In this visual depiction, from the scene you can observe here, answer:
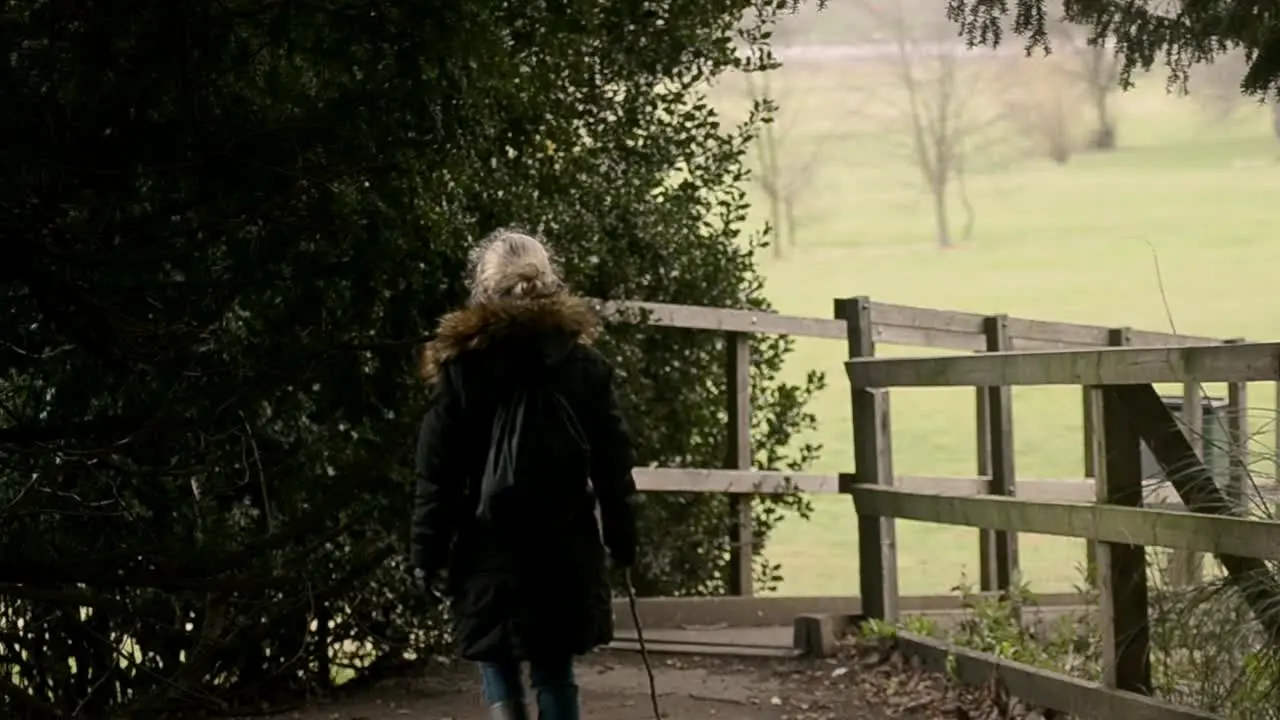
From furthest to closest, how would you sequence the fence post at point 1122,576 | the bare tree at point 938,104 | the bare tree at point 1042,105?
the bare tree at point 1042,105 → the bare tree at point 938,104 → the fence post at point 1122,576

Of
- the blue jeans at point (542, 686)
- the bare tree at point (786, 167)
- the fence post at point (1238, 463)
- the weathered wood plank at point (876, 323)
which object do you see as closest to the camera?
the blue jeans at point (542, 686)

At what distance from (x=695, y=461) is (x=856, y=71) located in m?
13.4

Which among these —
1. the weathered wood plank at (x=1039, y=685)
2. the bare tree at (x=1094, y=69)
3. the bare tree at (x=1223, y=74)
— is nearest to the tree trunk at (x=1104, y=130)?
the bare tree at (x=1094, y=69)

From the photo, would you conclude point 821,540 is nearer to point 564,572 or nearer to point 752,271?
point 752,271

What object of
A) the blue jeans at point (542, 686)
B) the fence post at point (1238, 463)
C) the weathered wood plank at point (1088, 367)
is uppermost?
the weathered wood plank at point (1088, 367)

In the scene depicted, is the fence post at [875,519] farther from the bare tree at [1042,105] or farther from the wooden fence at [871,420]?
the bare tree at [1042,105]

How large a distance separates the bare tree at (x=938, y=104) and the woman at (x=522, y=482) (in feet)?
50.7

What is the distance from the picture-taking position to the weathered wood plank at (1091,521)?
190 inches

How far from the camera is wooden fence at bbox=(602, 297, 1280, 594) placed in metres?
8.09

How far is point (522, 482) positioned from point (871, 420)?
3.50 m

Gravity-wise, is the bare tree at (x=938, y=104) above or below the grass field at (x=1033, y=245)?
above

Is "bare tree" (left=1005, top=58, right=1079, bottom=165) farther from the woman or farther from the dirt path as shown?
the woman

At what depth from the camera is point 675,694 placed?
23.5ft

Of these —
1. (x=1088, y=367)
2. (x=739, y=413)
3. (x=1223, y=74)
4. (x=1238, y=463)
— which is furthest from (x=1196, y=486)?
(x=739, y=413)
